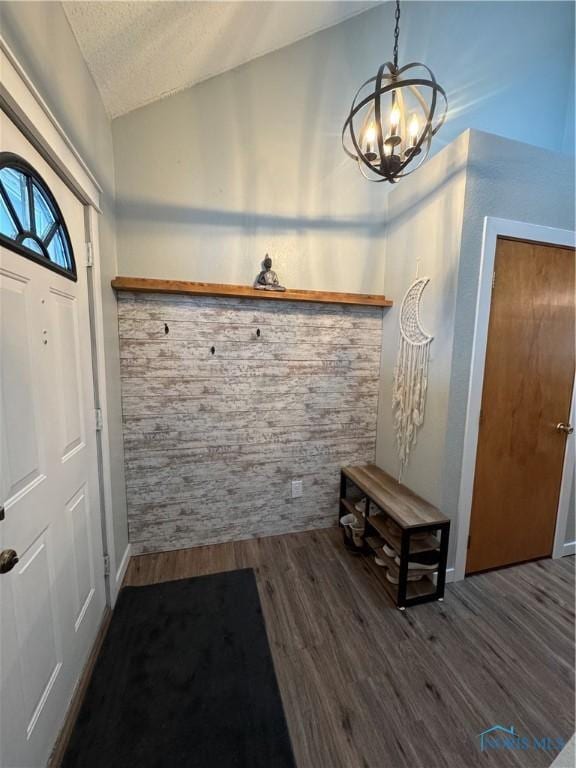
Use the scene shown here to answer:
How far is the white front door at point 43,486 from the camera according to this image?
Result: 0.86m

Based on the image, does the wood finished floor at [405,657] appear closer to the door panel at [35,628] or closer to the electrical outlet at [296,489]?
the electrical outlet at [296,489]

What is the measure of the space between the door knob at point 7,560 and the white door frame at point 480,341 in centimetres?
206

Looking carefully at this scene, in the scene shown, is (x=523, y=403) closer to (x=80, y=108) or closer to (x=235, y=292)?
(x=235, y=292)

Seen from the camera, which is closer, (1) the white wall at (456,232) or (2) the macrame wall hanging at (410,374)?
(1) the white wall at (456,232)

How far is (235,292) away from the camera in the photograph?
1.92m

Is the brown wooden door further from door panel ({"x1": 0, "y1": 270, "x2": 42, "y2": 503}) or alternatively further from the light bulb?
door panel ({"x1": 0, "y1": 270, "x2": 42, "y2": 503})

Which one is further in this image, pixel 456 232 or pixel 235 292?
pixel 235 292

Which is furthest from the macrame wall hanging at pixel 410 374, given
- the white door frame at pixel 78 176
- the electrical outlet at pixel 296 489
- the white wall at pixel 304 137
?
the white door frame at pixel 78 176

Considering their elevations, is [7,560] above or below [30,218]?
below

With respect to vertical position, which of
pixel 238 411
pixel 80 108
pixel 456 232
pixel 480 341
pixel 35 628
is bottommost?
pixel 35 628

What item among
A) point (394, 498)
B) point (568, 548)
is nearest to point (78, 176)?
point (394, 498)

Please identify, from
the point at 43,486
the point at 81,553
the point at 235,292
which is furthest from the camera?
the point at 235,292

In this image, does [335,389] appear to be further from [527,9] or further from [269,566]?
[527,9]

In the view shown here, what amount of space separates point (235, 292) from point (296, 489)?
1.54 metres
